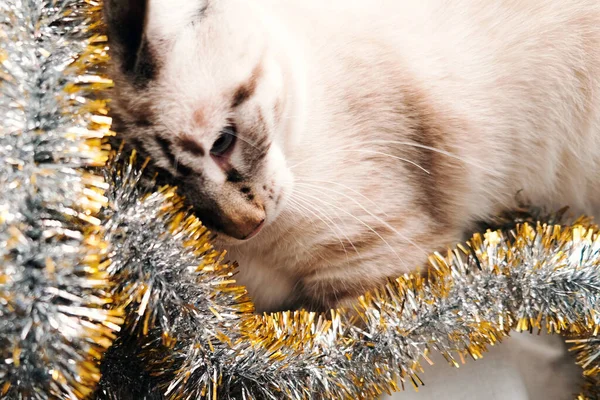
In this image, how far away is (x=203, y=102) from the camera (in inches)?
24.5

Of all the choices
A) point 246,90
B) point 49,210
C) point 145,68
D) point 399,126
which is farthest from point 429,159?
point 49,210

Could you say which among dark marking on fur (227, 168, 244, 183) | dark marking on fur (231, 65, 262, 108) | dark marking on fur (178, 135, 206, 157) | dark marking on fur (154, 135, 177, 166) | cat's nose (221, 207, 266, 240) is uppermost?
dark marking on fur (231, 65, 262, 108)

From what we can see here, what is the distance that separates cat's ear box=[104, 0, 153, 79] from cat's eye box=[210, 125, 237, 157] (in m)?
0.11

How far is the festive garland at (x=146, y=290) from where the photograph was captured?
400 millimetres

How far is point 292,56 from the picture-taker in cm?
80

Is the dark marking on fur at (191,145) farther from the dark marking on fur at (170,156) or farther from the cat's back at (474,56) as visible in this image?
the cat's back at (474,56)

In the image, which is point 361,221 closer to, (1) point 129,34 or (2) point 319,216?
(2) point 319,216

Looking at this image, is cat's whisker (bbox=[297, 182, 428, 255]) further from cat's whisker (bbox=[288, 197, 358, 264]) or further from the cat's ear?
the cat's ear

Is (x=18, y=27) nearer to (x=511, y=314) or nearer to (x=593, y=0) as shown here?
(x=511, y=314)

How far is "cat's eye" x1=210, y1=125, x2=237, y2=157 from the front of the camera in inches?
25.4

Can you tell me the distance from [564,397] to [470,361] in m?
0.16

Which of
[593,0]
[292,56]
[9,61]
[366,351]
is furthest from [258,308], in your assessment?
[593,0]

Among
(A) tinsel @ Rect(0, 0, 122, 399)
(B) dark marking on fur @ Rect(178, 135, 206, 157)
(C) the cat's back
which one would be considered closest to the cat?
(C) the cat's back

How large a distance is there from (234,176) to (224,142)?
0.04m
